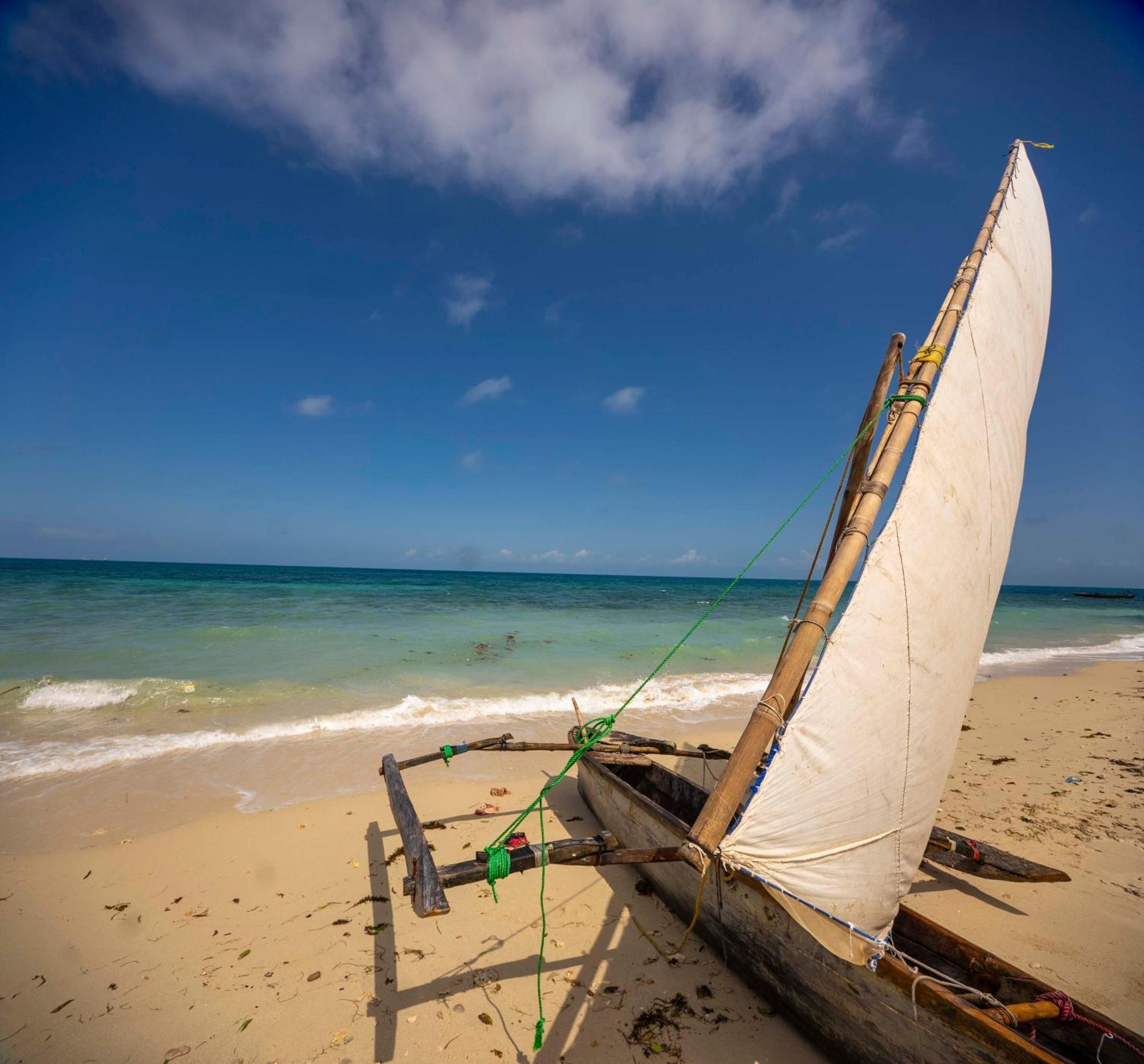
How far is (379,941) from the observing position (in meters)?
4.30

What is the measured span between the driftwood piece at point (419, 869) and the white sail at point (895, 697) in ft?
5.09

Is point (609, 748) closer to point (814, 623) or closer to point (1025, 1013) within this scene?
point (814, 623)

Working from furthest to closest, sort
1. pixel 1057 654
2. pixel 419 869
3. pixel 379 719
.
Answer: pixel 1057 654 → pixel 379 719 → pixel 419 869

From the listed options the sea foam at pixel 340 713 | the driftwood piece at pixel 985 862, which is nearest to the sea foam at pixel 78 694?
the sea foam at pixel 340 713

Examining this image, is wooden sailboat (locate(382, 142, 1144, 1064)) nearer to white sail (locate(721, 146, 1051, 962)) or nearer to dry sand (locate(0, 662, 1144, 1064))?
white sail (locate(721, 146, 1051, 962))

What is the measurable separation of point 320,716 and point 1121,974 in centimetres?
1074

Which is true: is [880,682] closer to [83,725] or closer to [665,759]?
[665,759]

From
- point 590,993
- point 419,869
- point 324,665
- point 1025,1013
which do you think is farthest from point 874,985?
point 324,665

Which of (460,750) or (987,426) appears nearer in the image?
(987,426)

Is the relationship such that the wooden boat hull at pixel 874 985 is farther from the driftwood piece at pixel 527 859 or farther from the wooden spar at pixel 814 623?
the driftwood piece at pixel 527 859

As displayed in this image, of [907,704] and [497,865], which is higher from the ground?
[907,704]

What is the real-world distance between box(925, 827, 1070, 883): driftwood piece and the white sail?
2.05 m

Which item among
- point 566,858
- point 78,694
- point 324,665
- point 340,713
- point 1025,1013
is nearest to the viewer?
point 1025,1013

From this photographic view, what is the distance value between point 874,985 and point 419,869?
8.32 feet
